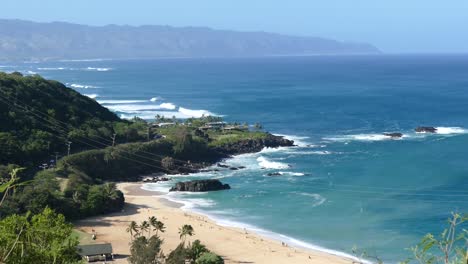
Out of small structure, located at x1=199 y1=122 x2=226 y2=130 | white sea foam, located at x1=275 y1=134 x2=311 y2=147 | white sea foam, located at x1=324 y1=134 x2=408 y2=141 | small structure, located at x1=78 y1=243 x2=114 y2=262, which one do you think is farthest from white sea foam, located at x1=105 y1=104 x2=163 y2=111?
small structure, located at x1=78 y1=243 x2=114 y2=262

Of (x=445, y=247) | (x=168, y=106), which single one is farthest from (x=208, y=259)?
(x=168, y=106)

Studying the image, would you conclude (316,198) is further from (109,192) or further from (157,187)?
(109,192)

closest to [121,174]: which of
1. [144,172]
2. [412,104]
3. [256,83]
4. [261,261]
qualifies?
[144,172]

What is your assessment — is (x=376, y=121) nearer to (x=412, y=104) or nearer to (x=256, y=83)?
(x=412, y=104)

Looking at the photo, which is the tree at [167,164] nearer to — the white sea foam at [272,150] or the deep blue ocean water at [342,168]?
the deep blue ocean water at [342,168]

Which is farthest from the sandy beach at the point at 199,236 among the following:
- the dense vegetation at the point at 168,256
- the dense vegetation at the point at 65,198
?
the dense vegetation at the point at 168,256

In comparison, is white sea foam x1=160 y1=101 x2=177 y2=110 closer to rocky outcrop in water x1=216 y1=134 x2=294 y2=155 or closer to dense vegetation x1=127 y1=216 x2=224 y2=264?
rocky outcrop in water x1=216 y1=134 x2=294 y2=155
